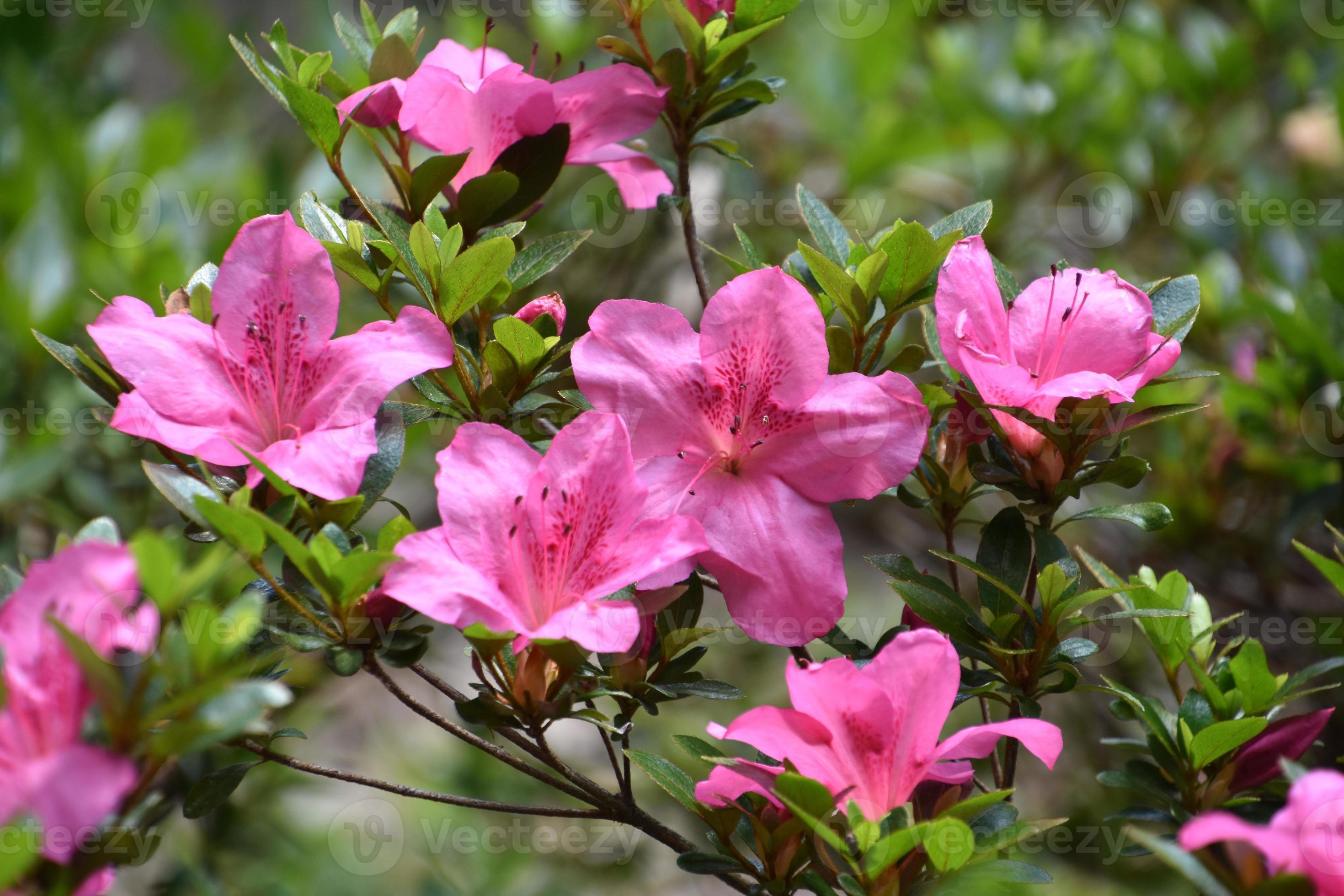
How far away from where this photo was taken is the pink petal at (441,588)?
30.1 inches

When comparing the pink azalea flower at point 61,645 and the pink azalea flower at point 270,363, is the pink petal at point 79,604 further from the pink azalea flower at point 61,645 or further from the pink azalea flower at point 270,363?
the pink azalea flower at point 270,363

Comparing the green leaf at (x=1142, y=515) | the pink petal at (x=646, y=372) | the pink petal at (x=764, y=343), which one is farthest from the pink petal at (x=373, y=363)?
the green leaf at (x=1142, y=515)

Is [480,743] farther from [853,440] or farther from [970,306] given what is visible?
[970,306]

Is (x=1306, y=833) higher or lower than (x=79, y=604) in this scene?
lower

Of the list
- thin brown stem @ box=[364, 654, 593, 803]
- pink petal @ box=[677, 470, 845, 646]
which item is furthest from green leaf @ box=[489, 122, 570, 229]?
thin brown stem @ box=[364, 654, 593, 803]

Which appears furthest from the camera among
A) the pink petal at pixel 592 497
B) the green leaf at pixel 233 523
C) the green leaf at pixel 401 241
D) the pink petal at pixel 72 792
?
the green leaf at pixel 401 241

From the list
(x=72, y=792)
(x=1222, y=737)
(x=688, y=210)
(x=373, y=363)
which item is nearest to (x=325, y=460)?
(x=373, y=363)

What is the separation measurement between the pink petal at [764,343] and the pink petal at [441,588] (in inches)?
10.8

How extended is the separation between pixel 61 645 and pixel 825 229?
0.73m

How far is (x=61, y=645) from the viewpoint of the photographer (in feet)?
2.23

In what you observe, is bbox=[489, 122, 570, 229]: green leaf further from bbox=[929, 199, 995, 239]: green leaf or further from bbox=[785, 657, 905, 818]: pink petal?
bbox=[785, 657, 905, 818]: pink petal

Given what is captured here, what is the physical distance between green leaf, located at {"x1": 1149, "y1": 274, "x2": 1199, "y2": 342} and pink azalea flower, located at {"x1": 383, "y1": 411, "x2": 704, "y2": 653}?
1.56ft

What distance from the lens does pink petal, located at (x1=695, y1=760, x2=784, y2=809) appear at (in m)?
0.81

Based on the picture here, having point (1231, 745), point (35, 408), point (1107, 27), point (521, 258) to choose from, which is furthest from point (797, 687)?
point (1107, 27)
